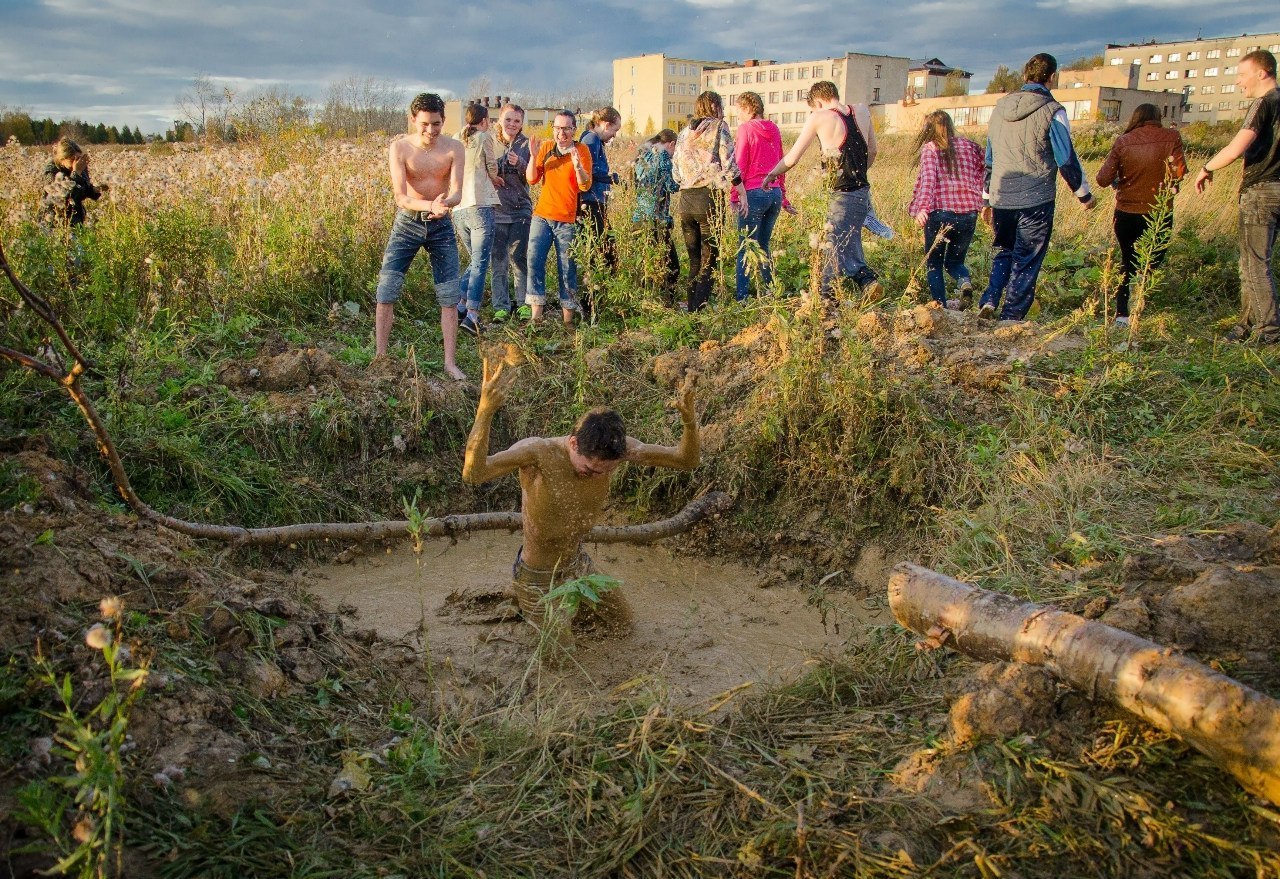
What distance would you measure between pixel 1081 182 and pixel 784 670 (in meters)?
4.45

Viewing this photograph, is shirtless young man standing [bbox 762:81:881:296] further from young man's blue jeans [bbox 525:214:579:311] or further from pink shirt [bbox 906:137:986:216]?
young man's blue jeans [bbox 525:214:579:311]

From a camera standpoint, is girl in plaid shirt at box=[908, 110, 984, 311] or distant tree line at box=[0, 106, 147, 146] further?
distant tree line at box=[0, 106, 147, 146]

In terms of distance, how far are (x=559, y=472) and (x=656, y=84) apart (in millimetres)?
68696

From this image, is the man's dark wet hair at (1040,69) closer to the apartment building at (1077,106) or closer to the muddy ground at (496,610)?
the muddy ground at (496,610)

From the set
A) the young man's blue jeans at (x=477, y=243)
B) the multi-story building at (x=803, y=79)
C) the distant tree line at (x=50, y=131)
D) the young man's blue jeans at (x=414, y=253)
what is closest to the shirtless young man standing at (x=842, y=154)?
the young man's blue jeans at (x=477, y=243)

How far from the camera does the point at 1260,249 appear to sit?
19.7ft

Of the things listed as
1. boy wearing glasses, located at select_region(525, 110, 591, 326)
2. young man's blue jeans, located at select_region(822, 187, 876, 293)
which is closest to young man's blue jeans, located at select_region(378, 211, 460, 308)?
boy wearing glasses, located at select_region(525, 110, 591, 326)

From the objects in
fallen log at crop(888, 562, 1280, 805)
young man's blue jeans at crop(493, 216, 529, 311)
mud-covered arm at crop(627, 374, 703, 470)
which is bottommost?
fallen log at crop(888, 562, 1280, 805)

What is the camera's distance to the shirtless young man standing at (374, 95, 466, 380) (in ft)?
19.7

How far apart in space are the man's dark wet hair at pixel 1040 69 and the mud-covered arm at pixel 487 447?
493 centimetres

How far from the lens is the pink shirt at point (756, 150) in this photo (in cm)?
705

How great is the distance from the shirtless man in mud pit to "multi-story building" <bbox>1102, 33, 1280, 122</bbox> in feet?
215

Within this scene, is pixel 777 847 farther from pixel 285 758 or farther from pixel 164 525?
pixel 164 525

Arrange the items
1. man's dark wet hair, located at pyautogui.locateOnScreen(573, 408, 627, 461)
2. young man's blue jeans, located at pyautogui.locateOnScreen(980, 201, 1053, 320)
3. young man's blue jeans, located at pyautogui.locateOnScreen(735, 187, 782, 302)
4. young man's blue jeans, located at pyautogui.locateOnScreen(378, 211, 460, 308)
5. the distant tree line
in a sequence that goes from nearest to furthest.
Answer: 1. man's dark wet hair, located at pyautogui.locateOnScreen(573, 408, 627, 461)
2. young man's blue jeans, located at pyautogui.locateOnScreen(378, 211, 460, 308)
3. young man's blue jeans, located at pyautogui.locateOnScreen(980, 201, 1053, 320)
4. young man's blue jeans, located at pyautogui.locateOnScreen(735, 187, 782, 302)
5. the distant tree line
